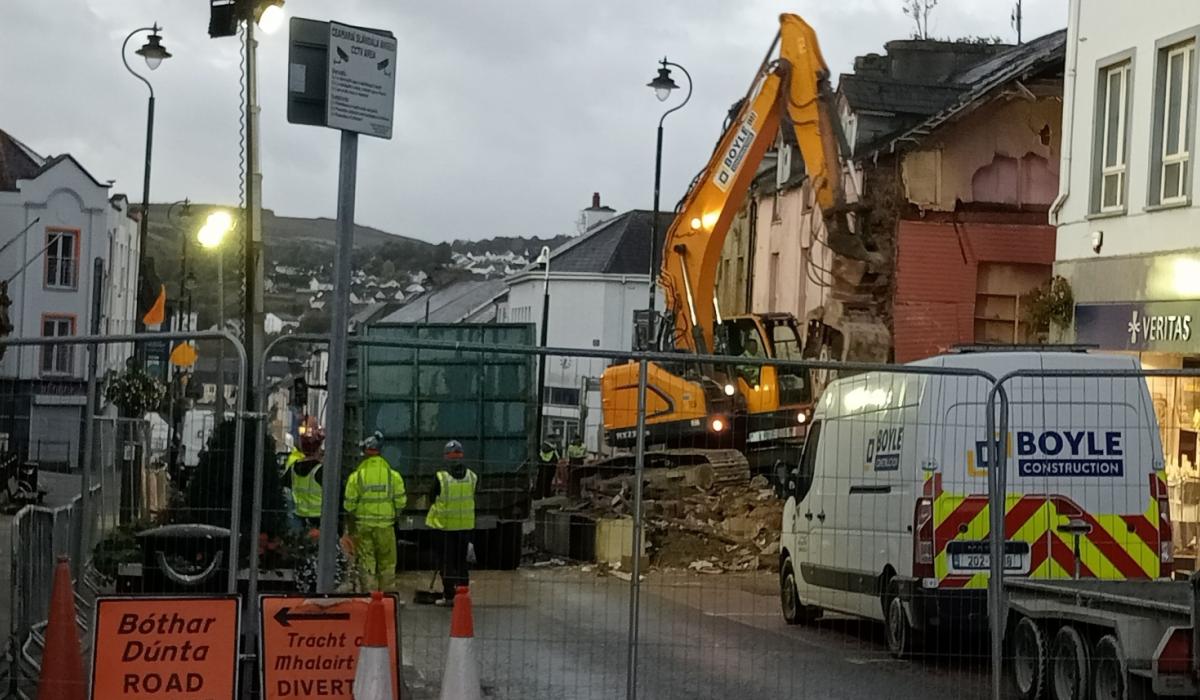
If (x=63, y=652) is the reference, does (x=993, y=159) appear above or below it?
above

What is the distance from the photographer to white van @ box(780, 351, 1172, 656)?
39.7 feet

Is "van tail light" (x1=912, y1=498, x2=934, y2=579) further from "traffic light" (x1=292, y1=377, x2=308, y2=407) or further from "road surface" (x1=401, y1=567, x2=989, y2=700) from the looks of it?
"traffic light" (x1=292, y1=377, x2=308, y2=407)

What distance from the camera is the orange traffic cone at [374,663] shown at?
8.67 m

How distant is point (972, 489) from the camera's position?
1263 cm

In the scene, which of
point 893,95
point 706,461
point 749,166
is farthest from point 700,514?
point 893,95

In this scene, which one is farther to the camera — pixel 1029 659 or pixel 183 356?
pixel 183 356

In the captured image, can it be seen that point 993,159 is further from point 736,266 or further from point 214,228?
point 214,228

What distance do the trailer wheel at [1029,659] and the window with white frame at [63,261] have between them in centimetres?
6506

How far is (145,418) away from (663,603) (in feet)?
11.8

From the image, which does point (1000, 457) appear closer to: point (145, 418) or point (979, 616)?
point (979, 616)

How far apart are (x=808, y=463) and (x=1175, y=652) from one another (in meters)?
3.95

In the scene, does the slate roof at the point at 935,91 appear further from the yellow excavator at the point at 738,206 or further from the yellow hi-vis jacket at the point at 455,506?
the yellow hi-vis jacket at the point at 455,506

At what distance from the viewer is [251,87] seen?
60.4ft

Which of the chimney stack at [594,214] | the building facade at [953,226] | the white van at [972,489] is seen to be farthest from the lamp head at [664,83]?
the chimney stack at [594,214]
